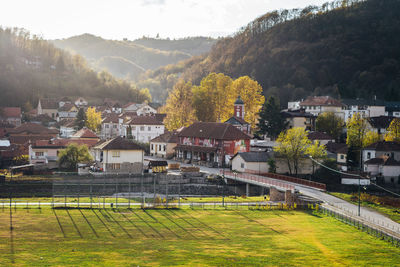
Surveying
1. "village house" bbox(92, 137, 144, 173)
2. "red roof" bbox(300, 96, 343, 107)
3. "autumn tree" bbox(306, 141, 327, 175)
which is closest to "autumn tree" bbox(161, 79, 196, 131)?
"red roof" bbox(300, 96, 343, 107)

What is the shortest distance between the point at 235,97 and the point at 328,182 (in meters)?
36.8

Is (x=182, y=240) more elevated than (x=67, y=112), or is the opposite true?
(x=67, y=112)

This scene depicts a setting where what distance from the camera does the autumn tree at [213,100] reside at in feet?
292

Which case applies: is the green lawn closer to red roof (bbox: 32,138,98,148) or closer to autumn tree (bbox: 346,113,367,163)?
autumn tree (bbox: 346,113,367,163)

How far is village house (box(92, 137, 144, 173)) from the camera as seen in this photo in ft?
188

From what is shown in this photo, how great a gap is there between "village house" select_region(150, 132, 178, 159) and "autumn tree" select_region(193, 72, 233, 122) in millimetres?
14754

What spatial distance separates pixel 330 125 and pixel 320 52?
72578 millimetres

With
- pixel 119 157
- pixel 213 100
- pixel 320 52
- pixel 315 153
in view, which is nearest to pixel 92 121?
pixel 213 100

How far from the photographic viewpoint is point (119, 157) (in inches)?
2279

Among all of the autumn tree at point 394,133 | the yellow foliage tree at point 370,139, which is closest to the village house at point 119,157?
the yellow foliage tree at point 370,139

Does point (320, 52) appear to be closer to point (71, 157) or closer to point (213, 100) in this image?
point (213, 100)

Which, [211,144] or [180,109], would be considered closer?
[211,144]

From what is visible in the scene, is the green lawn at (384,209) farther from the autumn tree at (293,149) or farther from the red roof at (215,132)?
the red roof at (215,132)

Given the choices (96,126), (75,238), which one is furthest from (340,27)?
(75,238)
